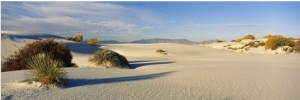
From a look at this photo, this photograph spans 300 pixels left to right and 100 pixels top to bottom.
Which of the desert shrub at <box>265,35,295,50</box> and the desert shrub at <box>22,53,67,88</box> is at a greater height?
the desert shrub at <box>265,35,295,50</box>

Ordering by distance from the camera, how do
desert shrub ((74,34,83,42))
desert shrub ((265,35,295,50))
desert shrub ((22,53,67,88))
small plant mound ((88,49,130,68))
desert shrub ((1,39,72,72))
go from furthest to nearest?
desert shrub ((74,34,83,42)), desert shrub ((265,35,295,50)), small plant mound ((88,49,130,68)), desert shrub ((1,39,72,72)), desert shrub ((22,53,67,88))

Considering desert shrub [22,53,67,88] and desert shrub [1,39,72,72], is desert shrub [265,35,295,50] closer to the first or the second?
desert shrub [1,39,72,72]

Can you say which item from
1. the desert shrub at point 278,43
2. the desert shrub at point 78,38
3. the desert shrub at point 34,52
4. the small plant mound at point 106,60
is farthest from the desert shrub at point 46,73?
the desert shrub at point 78,38

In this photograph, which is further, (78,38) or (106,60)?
(78,38)

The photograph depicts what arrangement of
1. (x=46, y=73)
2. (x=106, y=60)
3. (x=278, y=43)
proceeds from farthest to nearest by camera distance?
(x=278, y=43), (x=106, y=60), (x=46, y=73)

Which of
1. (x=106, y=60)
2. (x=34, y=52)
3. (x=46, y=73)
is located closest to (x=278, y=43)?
(x=106, y=60)

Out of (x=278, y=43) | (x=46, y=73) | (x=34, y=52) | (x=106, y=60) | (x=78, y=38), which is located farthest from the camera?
(x=78, y=38)

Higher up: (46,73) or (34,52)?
(34,52)

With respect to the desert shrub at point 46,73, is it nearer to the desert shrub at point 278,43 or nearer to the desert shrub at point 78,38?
the desert shrub at point 278,43

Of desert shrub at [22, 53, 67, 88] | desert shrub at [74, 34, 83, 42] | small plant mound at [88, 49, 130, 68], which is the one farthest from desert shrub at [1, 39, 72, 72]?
desert shrub at [74, 34, 83, 42]

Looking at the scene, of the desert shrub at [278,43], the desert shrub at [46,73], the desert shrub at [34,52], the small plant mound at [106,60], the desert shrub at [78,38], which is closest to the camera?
the desert shrub at [46,73]

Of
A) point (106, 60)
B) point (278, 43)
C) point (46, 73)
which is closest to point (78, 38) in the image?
point (278, 43)

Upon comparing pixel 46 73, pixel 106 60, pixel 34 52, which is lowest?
pixel 106 60

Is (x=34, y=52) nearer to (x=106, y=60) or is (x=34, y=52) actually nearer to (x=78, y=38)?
(x=106, y=60)
